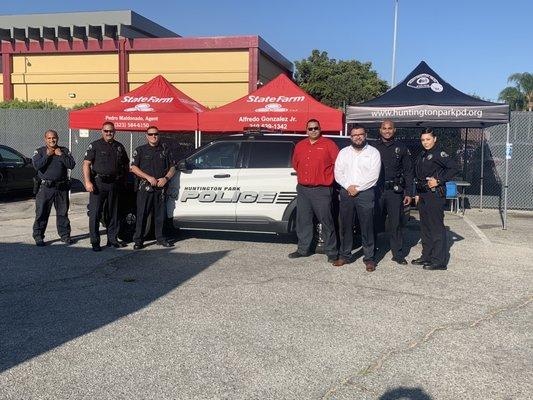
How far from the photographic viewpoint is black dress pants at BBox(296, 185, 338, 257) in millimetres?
7285

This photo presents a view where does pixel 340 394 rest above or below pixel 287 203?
below

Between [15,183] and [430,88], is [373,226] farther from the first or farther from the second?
[15,183]

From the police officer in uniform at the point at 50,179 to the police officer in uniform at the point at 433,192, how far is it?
5166 millimetres

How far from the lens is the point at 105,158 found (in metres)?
7.80

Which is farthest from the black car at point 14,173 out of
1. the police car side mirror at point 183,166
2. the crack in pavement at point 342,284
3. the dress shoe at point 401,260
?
the dress shoe at point 401,260

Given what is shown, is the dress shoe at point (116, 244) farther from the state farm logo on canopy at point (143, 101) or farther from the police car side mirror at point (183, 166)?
the state farm logo on canopy at point (143, 101)

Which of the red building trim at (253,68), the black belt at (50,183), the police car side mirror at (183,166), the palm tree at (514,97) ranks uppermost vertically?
the palm tree at (514,97)

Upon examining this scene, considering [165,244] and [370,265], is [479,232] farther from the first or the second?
[165,244]

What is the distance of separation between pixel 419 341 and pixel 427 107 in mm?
6494

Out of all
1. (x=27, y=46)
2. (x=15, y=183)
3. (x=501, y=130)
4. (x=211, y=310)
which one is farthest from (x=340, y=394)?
(x=27, y=46)

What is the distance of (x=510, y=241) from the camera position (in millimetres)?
9633

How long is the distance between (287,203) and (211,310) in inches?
122

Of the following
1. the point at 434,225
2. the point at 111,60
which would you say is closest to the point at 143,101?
the point at 434,225

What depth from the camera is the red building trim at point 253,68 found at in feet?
75.0
